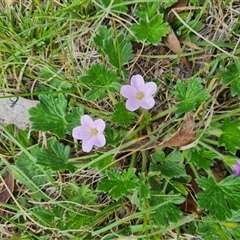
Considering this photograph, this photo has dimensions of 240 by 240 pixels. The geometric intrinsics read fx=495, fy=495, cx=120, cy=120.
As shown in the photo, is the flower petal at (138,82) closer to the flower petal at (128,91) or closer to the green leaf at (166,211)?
the flower petal at (128,91)

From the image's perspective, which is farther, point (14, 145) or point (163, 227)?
point (14, 145)

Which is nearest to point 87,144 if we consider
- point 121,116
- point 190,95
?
point 121,116

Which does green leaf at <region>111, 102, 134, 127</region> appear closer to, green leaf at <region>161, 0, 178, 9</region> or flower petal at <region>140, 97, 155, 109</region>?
flower petal at <region>140, 97, 155, 109</region>

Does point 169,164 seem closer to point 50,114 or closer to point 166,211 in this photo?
point 166,211

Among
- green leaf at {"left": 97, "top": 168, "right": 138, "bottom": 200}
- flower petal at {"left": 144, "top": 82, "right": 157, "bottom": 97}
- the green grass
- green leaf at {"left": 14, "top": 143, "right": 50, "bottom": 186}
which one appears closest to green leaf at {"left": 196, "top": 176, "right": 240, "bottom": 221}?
the green grass

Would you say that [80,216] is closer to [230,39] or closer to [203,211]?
[203,211]

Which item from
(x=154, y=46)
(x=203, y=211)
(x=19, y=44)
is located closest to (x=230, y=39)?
(x=154, y=46)
